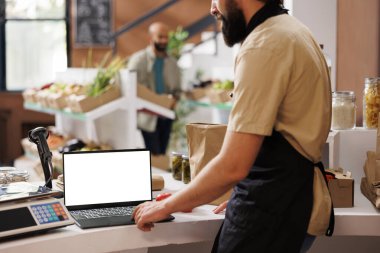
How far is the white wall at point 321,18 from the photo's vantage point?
3.26m

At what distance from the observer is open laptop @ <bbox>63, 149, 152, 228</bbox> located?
8.03ft

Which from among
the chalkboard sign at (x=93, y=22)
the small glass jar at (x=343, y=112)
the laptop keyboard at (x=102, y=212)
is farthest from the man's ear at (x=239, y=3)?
the chalkboard sign at (x=93, y=22)

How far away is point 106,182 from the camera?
2.49m

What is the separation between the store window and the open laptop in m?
7.77

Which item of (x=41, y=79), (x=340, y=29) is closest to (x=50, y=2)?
(x=41, y=79)

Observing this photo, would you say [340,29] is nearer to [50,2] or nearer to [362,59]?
[362,59]

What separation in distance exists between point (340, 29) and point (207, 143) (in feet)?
3.78

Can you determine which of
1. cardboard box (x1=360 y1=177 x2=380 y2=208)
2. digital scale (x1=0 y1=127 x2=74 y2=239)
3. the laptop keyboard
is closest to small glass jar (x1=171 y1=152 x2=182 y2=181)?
the laptop keyboard

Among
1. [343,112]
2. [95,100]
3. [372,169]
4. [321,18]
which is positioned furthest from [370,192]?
[95,100]

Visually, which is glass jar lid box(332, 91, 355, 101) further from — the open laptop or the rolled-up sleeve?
the rolled-up sleeve

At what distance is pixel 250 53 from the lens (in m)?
1.95

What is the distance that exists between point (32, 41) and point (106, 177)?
8.12 metres

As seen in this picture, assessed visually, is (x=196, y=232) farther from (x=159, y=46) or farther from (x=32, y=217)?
(x=159, y=46)

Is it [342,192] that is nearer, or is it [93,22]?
[342,192]
